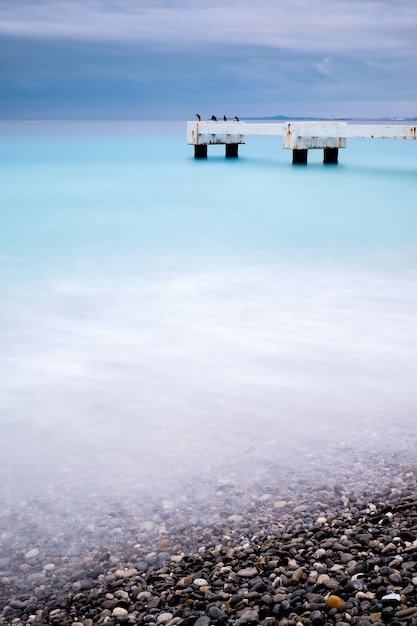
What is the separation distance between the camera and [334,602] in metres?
2.29

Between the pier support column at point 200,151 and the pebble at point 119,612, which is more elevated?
the pier support column at point 200,151

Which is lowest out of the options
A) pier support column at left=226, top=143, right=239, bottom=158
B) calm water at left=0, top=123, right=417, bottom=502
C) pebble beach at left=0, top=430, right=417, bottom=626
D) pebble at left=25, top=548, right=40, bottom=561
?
pebble at left=25, top=548, right=40, bottom=561

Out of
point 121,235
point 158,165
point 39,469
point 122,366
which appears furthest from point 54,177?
point 39,469

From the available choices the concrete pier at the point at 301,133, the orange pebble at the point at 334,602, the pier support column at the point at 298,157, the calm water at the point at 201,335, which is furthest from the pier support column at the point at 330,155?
the orange pebble at the point at 334,602

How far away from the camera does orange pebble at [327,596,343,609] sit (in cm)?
228

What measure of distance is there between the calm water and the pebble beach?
0.83 ft

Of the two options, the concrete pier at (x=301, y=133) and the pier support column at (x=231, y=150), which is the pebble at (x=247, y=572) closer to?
the concrete pier at (x=301, y=133)

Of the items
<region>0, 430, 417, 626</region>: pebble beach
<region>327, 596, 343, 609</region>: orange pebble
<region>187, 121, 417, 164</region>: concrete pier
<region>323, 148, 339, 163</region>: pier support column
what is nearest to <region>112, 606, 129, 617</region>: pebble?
<region>0, 430, 417, 626</region>: pebble beach

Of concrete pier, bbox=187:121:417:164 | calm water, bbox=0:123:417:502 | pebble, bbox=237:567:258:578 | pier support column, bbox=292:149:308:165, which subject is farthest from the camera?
pier support column, bbox=292:149:308:165

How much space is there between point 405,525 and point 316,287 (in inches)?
182

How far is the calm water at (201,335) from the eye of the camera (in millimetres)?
3719

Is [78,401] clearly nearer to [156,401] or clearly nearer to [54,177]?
[156,401]

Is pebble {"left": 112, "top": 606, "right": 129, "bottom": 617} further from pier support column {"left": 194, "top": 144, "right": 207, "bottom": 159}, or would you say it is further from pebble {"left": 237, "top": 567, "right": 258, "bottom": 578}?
pier support column {"left": 194, "top": 144, "right": 207, "bottom": 159}

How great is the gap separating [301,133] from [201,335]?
17.6 m
